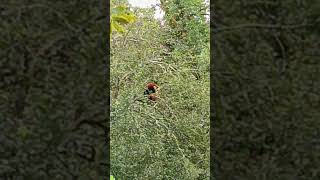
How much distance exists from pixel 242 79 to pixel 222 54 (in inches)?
1.7

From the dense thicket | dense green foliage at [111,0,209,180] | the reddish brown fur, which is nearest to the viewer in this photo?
the dense thicket

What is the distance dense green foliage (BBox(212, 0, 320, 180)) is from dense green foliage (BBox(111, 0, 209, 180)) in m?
2.59

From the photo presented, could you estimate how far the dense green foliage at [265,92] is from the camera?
2.15ft

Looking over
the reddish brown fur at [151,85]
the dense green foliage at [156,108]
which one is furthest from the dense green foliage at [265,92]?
the reddish brown fur at [151,85]

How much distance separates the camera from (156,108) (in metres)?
3.44

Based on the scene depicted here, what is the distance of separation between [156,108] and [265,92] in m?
2.79

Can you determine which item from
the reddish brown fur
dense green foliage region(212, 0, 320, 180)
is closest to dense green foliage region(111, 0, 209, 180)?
the reddish brown fur

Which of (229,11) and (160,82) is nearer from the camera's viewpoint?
(229,11)

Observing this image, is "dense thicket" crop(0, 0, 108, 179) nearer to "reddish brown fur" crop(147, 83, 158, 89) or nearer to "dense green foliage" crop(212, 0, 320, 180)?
"dense green foliage" crop(212, 0, 320, 180)

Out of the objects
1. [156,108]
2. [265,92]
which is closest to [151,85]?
[156,108]

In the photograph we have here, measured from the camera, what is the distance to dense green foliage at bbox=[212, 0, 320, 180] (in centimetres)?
66

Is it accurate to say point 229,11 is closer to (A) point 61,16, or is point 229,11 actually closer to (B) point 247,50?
(B) point 247,50

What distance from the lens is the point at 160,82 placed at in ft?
11.8

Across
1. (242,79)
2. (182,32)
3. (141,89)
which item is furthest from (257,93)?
(182,32)
